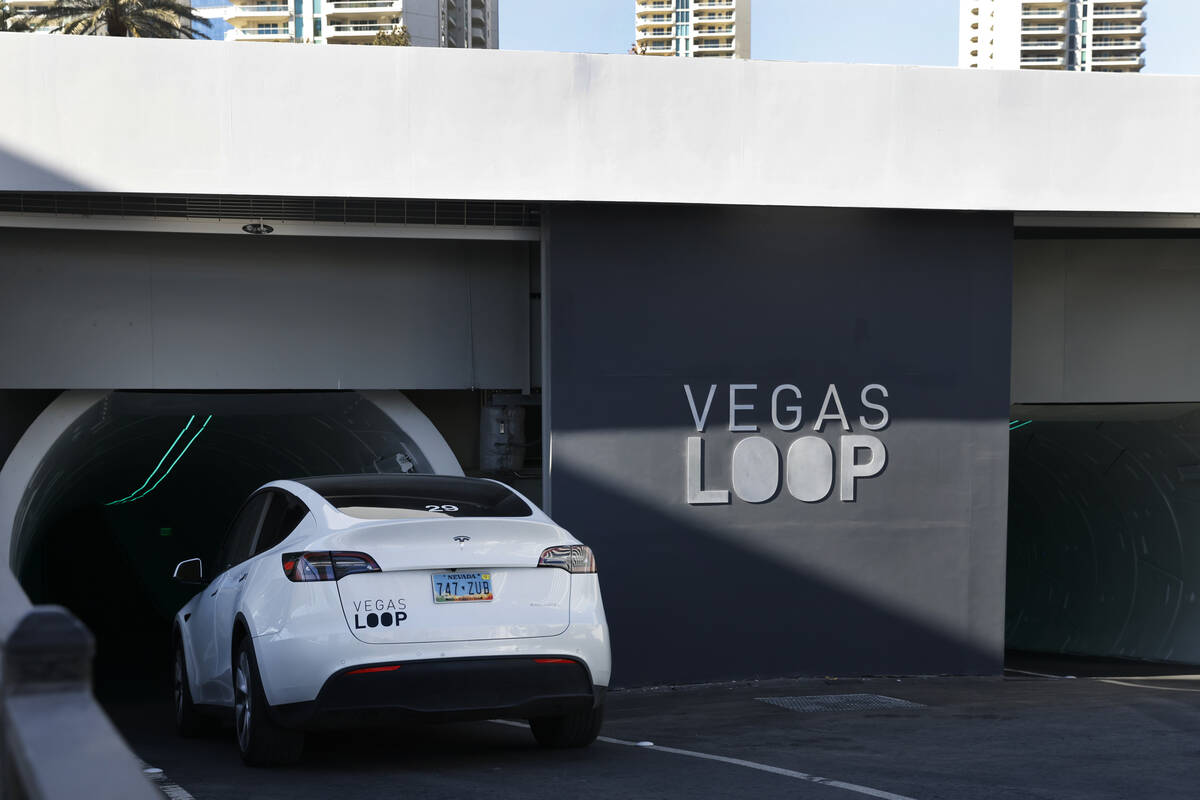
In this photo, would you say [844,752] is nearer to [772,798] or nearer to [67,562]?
[772,798]

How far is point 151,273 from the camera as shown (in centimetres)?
1108

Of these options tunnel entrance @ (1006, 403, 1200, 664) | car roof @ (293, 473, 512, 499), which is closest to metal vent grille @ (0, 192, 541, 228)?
car roof @ (293, 473, 512, 499)

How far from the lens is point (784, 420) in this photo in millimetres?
10727

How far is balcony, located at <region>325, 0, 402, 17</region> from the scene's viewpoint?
101 m

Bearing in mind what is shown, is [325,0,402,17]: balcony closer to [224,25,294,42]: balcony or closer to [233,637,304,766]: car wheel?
[224,25,294,42]: balcony

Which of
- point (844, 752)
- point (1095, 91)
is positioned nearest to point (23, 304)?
point (844, 752)

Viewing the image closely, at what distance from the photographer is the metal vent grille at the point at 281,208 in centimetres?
1010

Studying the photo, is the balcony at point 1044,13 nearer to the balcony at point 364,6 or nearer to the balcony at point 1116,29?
the balcony at point 1116,29

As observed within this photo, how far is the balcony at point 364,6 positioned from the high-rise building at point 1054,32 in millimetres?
75168

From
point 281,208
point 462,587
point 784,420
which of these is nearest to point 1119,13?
point 784,420

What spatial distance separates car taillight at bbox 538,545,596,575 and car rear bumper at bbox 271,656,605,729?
1.49ft

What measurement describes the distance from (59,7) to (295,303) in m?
36.2

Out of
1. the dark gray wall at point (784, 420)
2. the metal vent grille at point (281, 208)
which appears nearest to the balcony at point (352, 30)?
the metal vent grille at point (281, 208)

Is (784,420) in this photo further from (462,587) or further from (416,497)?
(462,587)
